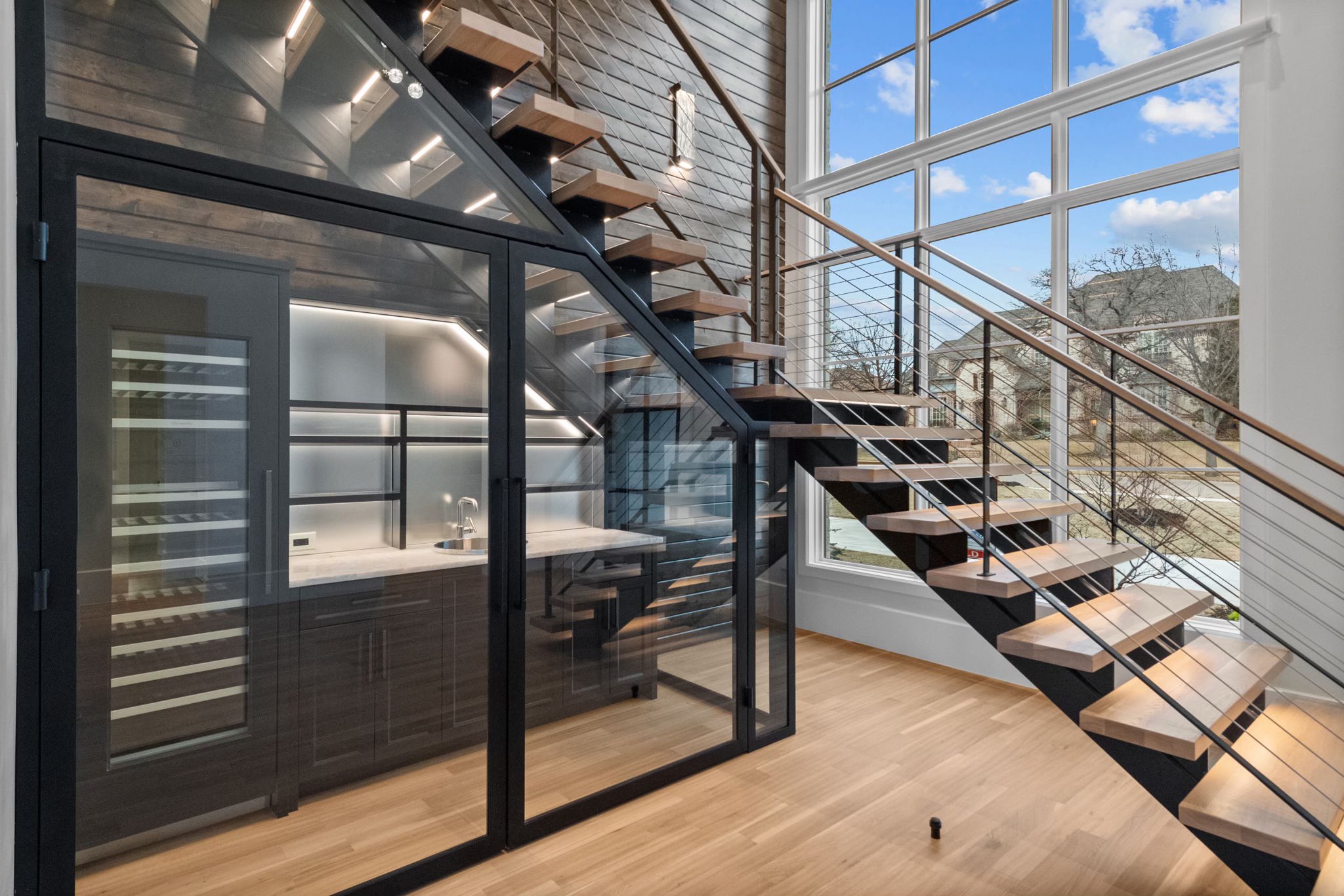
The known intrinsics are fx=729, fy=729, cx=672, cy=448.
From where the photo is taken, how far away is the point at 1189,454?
3.50 m

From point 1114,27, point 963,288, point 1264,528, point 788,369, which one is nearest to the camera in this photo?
point 1264,528

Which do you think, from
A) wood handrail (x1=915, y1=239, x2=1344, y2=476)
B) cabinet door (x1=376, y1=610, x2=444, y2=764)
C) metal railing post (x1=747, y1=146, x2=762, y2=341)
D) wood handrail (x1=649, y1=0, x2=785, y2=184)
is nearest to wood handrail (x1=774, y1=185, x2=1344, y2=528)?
wood handrail (x1=915, y1=239, x2=1344, y2=476)

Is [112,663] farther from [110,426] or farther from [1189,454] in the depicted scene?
[1189,454]

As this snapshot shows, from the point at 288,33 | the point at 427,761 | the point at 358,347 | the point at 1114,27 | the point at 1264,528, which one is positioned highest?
the point at 1114,27

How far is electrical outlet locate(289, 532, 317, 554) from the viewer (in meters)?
2.04

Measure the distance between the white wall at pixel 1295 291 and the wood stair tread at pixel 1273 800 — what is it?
881 mm

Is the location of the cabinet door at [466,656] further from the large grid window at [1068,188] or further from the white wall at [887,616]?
the white wall at [887,616]

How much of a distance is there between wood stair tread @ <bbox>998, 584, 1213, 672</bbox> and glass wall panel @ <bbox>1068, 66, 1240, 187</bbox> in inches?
88.4

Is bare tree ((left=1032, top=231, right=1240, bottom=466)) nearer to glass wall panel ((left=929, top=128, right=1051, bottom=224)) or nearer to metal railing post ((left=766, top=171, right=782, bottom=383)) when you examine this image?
Answer: glass wall panel ((left=929, top=128, right=1051, bottom=224))

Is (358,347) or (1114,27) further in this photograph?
(1114,27)

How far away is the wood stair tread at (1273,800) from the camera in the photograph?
1.69 meters

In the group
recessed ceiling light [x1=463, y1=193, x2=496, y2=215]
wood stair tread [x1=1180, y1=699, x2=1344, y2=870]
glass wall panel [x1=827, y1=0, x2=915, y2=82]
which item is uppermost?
glass wall panel [x1=827, y1=0, x2=915, y2=82]

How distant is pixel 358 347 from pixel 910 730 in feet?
9.61

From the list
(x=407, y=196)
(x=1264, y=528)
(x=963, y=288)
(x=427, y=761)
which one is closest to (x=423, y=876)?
(x=427, y=761)
